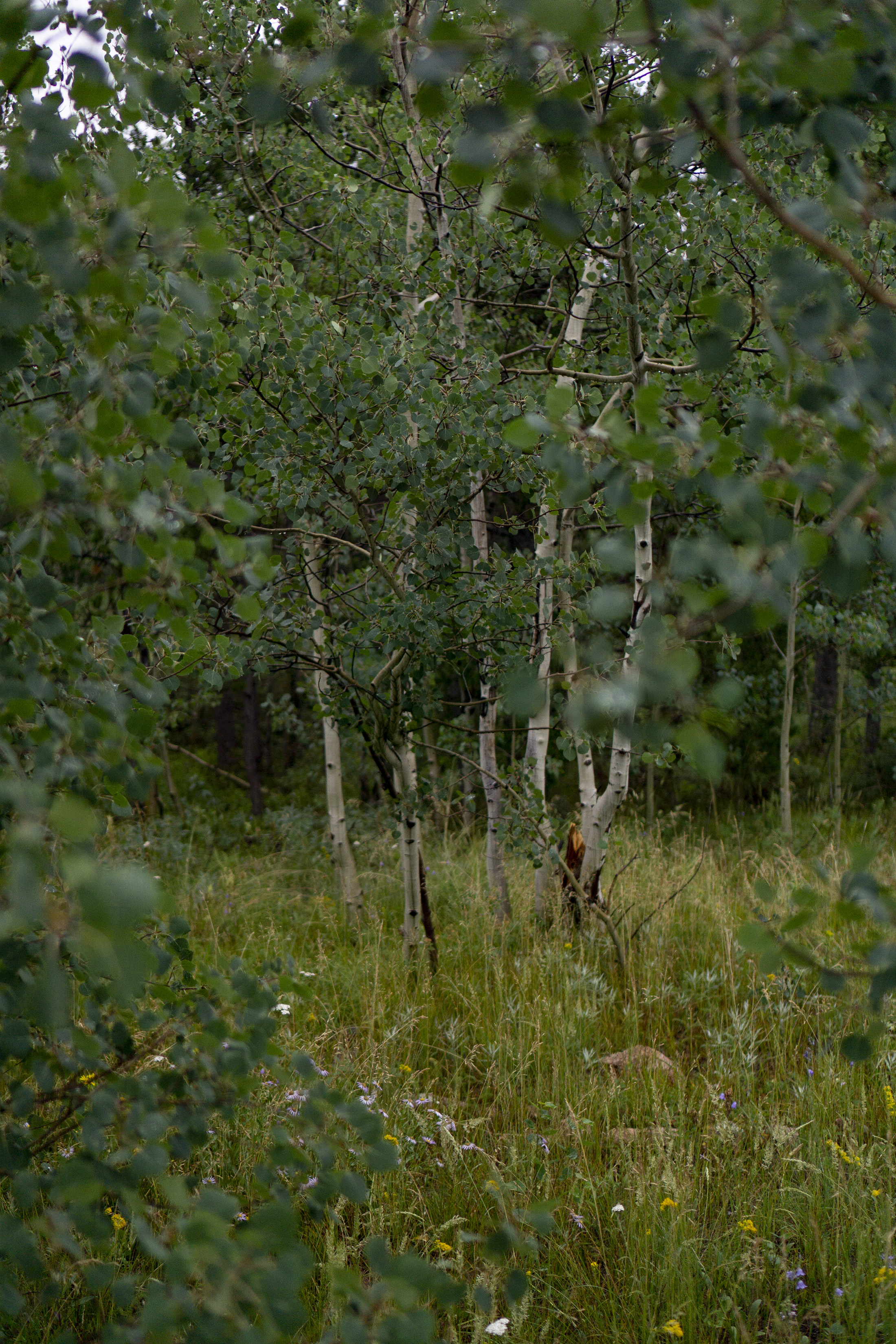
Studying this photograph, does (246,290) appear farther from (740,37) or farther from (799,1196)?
(799,1196)

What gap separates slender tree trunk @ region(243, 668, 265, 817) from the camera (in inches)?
408

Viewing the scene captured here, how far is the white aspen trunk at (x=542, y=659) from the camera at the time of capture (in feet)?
12.1

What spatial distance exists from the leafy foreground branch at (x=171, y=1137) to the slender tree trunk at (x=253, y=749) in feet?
28.7

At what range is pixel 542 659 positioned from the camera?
399 cm

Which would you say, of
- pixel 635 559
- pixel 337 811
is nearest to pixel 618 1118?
pixel 635 559

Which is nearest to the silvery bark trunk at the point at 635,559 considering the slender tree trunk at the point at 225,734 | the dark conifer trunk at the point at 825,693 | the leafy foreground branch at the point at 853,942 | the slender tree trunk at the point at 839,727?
the leafy foreground branch at the point at 853,942

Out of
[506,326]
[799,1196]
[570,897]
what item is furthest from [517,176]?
[506,326]

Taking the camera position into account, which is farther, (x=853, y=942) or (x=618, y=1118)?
(x=618, y=1118)

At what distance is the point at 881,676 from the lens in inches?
367

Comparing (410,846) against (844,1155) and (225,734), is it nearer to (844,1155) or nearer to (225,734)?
(844,1155)

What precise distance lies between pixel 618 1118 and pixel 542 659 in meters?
1.82

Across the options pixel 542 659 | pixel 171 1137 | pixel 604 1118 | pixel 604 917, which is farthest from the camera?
pixel 542 659

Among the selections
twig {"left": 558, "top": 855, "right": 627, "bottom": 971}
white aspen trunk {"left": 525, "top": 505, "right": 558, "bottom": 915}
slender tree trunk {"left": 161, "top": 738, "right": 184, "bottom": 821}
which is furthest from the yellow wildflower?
slender tree trunk {"left": 161, "top": 738, "right": 184, "bottom": 821}

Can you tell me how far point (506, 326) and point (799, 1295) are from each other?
4.93m
